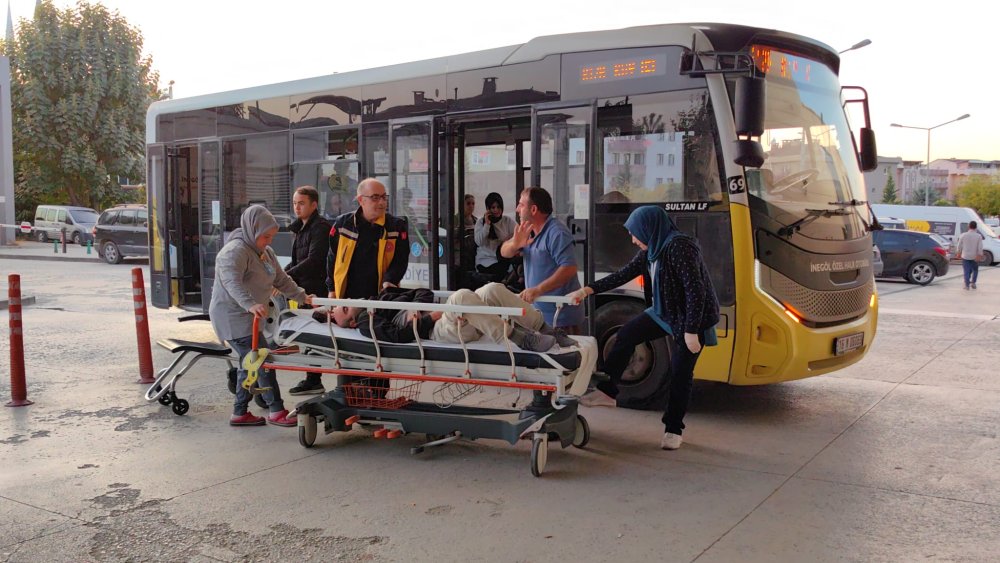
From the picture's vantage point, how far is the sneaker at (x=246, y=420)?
6.84 m

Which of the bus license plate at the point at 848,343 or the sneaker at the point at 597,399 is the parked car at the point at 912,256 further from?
the sneaker at the point at 597,399

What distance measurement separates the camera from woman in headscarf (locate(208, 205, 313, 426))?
6594 millimetres

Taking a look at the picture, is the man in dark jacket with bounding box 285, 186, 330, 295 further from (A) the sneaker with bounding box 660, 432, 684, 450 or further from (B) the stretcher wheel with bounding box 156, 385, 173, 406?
(A) the sneaker with bounding box 660, 432, 684, 450

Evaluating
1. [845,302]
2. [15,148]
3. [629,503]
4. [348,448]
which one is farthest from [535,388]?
[15,148]

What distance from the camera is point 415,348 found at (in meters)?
5.78

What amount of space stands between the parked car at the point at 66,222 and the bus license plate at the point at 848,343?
34392 millimetres

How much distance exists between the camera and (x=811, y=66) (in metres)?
7.27

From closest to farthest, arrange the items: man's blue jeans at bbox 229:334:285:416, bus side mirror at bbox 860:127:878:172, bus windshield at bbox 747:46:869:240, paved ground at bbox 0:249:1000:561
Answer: paved ground at bbox 0:249:1000:561, bus windshield at bbox 747:46:869:240, man's blue jeans at bbox 229:334:285:416, bus side mirror at bbox 860:127:878:172

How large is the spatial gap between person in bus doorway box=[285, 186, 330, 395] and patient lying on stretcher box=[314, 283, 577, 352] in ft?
6.12

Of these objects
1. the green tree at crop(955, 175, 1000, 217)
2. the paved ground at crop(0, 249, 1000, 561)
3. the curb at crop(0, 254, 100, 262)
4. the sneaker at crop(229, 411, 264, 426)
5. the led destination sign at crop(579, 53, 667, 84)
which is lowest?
the paved ground at crop(0, 249, 1000, 561)

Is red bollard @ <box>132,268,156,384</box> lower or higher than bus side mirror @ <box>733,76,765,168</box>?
lower

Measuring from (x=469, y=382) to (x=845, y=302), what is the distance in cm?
334

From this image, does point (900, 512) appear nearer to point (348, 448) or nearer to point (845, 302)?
point (845, 302)

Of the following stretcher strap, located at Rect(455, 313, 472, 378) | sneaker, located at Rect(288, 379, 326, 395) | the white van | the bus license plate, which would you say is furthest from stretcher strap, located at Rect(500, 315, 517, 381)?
the white van
